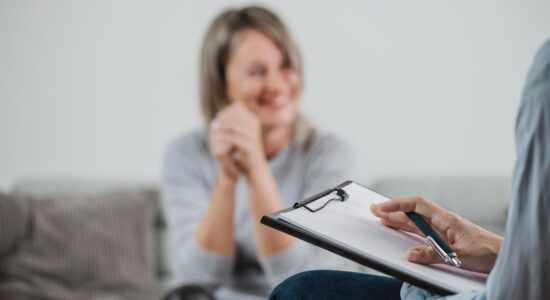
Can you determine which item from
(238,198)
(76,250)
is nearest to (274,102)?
(238,198)

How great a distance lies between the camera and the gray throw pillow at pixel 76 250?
4.36ft

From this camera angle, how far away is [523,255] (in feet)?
0.92

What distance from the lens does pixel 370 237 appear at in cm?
42

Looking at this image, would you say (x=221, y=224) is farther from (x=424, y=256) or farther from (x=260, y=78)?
(x=424, y=256)

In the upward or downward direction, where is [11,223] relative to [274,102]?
downward

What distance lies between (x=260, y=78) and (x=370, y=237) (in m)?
0.87

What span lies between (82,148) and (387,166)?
104 centimetres

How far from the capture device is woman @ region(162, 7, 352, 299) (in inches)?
44.9

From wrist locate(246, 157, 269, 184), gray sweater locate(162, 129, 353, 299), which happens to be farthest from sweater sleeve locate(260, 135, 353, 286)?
wrist locate(246, 157, 269, 184)

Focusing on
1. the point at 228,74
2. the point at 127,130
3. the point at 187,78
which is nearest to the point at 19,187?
the point at 127,130

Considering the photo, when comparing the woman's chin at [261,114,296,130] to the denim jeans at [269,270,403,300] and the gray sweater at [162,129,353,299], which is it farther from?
the denim jeans at [269,270,403,300]

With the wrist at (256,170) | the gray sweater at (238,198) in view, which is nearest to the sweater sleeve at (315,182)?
the gray sweater at (238,198)

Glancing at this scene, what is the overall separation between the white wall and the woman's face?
0.25 metres

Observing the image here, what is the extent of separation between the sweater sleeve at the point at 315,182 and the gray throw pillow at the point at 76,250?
0.43m
